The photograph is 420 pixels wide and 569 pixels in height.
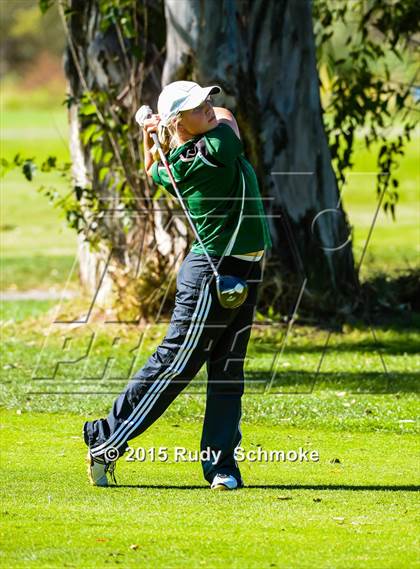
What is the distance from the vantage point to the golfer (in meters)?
6.40

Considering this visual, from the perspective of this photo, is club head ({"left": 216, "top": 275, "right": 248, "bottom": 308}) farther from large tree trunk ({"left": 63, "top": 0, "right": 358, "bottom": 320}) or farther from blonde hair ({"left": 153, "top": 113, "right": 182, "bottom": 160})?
large tree trunk ({"left": 63, "top": 0, "right": 358, "bottom": 320})

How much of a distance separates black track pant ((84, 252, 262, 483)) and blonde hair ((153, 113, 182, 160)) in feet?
1.88

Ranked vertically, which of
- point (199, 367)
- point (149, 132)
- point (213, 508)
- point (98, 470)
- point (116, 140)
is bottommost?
point (116, 140)

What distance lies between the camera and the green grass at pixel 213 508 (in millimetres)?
5367

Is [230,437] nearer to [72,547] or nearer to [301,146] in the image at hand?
[72,547]

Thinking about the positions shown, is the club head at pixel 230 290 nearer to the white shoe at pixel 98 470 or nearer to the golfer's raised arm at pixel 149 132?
the golfer's raised arm at pixel 149 132

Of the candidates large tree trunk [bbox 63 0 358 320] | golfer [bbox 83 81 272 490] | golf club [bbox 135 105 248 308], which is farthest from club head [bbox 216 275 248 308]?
large tree trunk [bbox 63 0 358 320]

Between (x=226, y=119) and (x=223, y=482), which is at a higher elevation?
(x=226, y=119)

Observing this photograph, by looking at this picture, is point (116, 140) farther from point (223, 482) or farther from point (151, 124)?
point (223, 482)

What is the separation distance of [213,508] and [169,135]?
194 centimetres

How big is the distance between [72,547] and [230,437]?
1.53 metres

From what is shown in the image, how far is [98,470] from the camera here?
22.2 ft

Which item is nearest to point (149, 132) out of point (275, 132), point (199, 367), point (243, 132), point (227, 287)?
point (227, 287)

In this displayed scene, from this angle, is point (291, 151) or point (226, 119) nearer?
point (226, 119)
